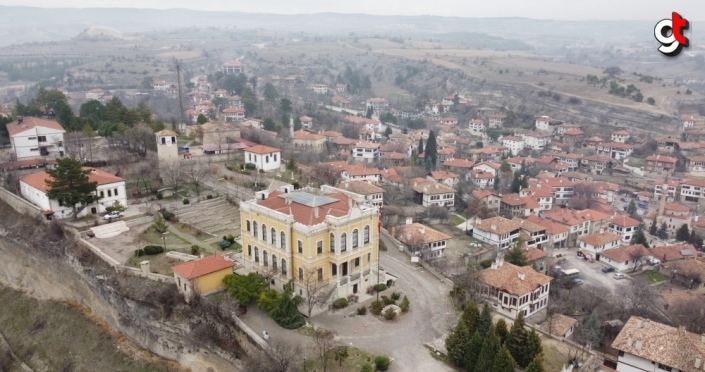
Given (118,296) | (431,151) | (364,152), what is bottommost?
(364,152)

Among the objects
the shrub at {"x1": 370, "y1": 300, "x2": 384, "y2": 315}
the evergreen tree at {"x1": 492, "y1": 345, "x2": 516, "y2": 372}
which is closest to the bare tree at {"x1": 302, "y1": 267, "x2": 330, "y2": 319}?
the shrub at {"x1": 370, "y1": 300, "x2": 384, "y2": 315}

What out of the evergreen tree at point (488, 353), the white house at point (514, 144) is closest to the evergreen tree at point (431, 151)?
the white house at point (514, 144)

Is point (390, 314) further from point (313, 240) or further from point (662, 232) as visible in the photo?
point (662, 232)

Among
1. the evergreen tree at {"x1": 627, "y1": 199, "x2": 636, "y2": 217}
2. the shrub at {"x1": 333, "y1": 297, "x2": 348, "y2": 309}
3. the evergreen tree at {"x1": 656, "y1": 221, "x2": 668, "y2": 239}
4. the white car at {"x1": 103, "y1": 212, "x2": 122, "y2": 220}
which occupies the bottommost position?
the evergreen tree at {"x1": 656, "y1": 221, "x2": 668, "y2": 239}

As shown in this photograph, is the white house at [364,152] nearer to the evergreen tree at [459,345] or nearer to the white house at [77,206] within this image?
the white house at [77,206]

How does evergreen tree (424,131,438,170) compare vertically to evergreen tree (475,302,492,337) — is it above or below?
below

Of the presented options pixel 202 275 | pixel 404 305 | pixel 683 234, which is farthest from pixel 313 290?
pixel 683 234

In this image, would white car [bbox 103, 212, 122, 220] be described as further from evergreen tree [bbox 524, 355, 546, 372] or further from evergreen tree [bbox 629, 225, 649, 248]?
evergreen tree [bbox 629, 225, 649, 248]
